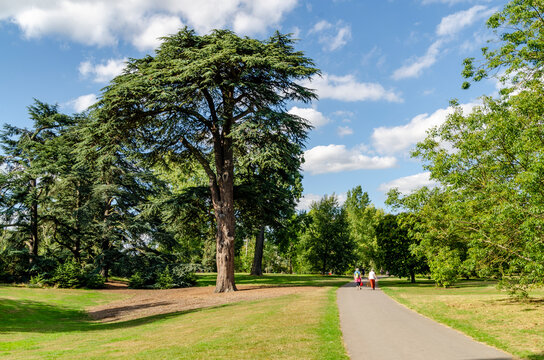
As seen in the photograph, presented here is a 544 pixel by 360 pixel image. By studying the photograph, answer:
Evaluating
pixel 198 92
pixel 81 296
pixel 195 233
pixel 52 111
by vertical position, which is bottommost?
pixel 81 296

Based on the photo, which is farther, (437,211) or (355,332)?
(437,211)

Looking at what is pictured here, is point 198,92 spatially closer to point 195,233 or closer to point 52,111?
point 195,233

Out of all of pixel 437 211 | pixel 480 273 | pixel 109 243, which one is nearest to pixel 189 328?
pixel 480 273

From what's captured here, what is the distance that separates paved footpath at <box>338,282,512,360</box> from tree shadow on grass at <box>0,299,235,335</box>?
7.89m

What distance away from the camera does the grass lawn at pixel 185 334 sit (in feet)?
27.0

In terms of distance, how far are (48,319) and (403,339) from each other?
1663 centimetres

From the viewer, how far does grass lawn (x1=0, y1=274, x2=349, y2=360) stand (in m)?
8.23

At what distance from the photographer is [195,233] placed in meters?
27.6

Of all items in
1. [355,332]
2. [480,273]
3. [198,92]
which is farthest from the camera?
[198,92]

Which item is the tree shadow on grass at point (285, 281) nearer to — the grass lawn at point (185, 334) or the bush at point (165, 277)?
the bush at point (165, 277)

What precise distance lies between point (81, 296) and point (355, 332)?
20736mm

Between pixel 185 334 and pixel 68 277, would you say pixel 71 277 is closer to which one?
pixel 68 277

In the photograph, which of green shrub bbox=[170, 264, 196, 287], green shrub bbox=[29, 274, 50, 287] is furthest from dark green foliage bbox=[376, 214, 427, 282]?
green shrub bbox=[29, 274, 50, 287]

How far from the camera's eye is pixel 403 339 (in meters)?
9.27
